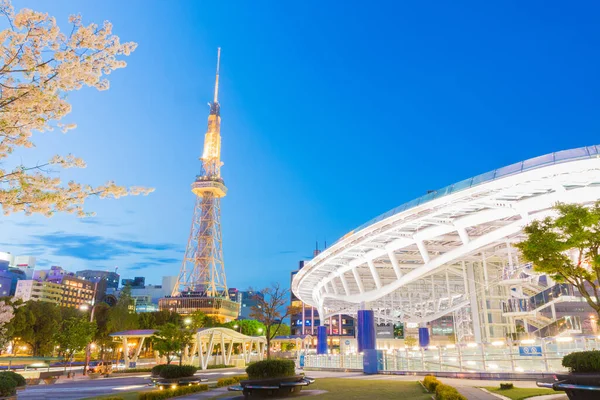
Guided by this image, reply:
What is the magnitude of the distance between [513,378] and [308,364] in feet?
86.1

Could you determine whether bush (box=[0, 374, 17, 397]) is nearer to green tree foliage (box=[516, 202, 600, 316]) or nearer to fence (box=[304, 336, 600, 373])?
green tree foliage (box=[516, 202, 600, 316])

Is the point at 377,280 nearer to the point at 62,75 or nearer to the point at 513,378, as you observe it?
the point at 513,378

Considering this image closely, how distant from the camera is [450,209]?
908 inches

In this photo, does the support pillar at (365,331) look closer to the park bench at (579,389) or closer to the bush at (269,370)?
the bush at (269,370)

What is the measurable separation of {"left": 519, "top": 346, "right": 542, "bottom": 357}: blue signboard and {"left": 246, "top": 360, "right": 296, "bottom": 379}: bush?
13.0 m

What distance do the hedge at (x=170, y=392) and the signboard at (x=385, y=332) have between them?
106m

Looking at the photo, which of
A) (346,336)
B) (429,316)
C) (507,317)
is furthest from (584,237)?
(346,336)

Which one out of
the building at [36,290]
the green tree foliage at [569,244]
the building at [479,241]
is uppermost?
the building at [36,290]

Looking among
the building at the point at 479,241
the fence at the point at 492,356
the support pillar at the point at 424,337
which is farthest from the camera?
the support pillar at the point at 424,337

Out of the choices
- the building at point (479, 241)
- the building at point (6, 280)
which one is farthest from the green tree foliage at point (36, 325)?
the building at point (6, 280)

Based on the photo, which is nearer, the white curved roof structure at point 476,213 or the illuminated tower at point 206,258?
the white curved roof structure at point 476,213

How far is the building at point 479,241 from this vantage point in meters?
20.0

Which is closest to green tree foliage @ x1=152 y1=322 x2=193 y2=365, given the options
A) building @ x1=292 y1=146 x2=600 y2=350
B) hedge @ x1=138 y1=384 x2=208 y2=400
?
building @ x1=292 y1=146 x2=600 y2=350

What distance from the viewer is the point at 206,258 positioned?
5640 inches
